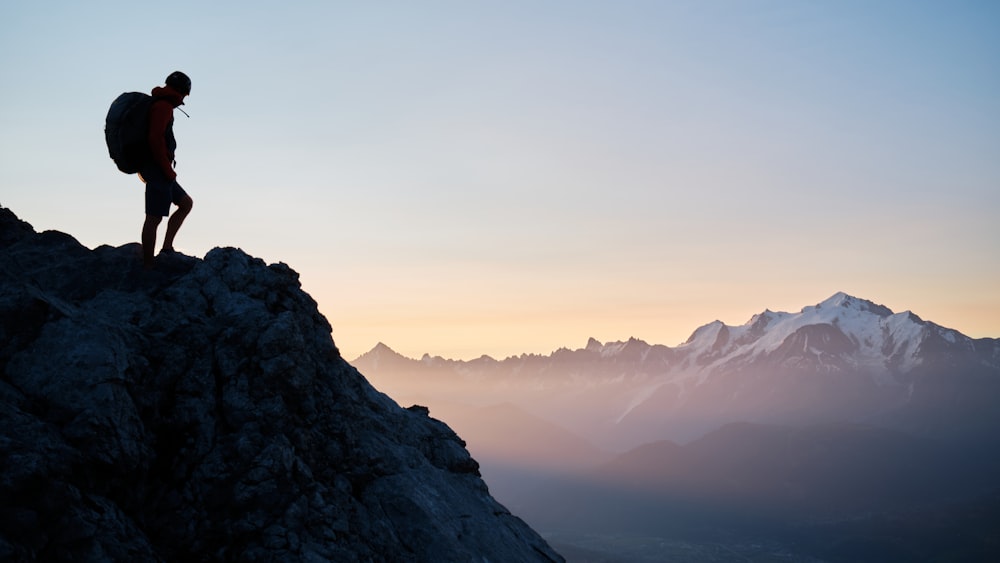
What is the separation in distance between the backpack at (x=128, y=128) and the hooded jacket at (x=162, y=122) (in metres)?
0.32

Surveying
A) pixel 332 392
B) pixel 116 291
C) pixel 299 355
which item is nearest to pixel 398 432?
pixel 332 392

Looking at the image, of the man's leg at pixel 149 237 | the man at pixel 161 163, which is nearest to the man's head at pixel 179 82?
the man at pixel 161 163

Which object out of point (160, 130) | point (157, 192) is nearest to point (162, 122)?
point (160, 130)

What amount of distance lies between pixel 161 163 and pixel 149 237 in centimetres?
238

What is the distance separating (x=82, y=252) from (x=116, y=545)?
11915 millimetres

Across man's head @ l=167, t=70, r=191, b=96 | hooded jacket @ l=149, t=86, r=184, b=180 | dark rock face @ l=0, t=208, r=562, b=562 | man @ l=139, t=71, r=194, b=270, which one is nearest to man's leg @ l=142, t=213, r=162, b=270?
man @ l=139, t=71, r=194, b=270

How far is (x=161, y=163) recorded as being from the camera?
21.1 m

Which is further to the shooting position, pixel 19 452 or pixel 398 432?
pixel 398 432

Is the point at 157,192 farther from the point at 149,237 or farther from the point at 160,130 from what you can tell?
the point at 160,130

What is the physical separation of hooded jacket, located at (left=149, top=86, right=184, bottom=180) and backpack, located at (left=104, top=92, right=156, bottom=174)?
1.04ft

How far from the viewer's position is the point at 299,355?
19797mm

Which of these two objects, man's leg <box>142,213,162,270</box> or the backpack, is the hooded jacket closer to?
the backpack

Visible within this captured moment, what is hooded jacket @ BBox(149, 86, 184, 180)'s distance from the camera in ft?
68.2

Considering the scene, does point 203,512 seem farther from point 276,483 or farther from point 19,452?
point 19,452
